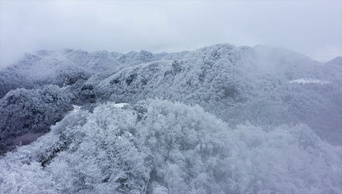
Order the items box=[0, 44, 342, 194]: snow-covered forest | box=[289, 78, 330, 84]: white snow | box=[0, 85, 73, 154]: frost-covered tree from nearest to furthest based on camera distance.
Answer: box=[0, 44, 342, 194]: snow-covered forest, box=[0, 85, 73, 154]: frost-covered tree, box=[289, 78, 330, 84]: white snow

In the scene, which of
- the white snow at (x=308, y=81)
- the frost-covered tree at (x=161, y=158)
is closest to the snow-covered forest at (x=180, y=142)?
the frost-covered tree at (x=161, y=158)

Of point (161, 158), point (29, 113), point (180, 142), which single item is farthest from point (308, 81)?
point (29, 113)

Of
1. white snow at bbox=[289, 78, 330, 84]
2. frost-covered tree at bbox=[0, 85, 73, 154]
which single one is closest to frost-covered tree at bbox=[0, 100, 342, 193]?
frost-covered tree at bbox=[0, 85, 73, 154]

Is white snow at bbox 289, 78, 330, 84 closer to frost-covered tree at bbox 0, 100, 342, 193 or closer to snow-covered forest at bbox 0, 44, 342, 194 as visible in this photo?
snow-covered forest at bbox 0, 44, 342, 194

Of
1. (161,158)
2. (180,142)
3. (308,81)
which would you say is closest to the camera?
(161,158)

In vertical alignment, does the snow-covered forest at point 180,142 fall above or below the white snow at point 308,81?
below

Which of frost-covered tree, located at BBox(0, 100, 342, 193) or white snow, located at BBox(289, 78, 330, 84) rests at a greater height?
white snow, located at BBox(289, 78, 330, 84)

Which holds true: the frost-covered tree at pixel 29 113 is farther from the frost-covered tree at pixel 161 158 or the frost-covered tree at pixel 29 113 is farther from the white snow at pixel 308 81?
the white snow at pixel 308 81

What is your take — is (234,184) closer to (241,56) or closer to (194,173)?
(194,173)

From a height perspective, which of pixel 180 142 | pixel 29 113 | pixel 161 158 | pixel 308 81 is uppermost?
pixel 308 81

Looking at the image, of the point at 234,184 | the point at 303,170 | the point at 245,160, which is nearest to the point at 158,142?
the point at 234,184

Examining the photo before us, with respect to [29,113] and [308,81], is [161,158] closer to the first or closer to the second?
[29,113]

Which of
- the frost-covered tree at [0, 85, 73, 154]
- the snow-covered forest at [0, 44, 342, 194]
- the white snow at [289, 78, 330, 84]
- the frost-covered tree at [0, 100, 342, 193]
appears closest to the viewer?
the frost-covered tree at [0, 100, 342, 193]
